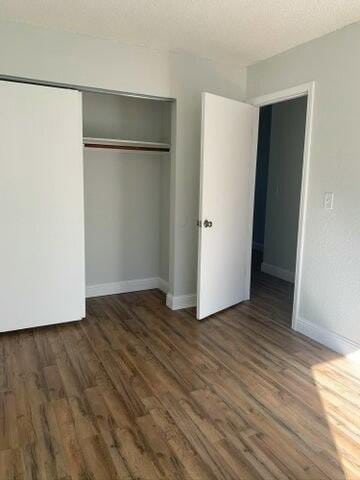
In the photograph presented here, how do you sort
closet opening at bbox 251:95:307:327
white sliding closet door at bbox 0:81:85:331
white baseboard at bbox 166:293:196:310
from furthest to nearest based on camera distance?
1. closet opening at bbox 251:95:307:327
2. white baseboard at bbox 166:293:196:310
3. white sliding closet door at bbox 0:81:85:331

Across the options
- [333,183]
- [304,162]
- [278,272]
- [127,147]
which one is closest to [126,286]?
[127,147]

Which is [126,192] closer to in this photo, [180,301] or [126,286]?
[126,286]

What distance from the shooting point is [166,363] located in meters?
2.73

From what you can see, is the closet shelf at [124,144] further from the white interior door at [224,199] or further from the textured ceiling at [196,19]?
the textured ceiling at [196,19]

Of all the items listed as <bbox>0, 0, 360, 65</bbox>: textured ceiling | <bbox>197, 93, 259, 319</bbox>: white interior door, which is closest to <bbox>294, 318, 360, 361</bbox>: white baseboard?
<bbox>197, 93, 259, 319</bbox>: white interior door

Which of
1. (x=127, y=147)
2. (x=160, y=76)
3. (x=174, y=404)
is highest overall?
(x=160, y=76)

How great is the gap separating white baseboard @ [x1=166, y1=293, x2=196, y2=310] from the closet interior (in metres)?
0.47

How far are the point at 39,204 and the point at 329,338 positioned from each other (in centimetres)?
263

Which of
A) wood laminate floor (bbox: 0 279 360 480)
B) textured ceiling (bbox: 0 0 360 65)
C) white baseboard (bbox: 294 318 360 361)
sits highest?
textured ceiling (bbox: 0 0 360 65)

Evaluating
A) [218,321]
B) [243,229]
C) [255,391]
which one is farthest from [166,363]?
[243,229]

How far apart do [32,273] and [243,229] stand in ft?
6.83

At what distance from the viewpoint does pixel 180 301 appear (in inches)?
152

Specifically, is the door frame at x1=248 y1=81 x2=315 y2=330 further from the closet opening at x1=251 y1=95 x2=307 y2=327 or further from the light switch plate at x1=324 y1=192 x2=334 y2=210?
the closet opening at x1=251 y1=95 x2=307 y2=327

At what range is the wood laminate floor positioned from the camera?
5.83 feet
